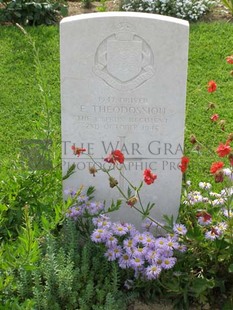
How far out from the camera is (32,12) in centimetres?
729

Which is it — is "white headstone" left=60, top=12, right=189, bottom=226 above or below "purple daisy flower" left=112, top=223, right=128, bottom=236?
above

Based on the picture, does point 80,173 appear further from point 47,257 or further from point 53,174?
point 47,257

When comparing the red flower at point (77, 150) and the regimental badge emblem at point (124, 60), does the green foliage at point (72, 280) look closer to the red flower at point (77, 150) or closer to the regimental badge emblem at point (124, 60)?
the red flower at point (77, 150)

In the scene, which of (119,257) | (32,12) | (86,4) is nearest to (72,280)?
(119,257)

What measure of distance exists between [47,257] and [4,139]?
6.78 feet

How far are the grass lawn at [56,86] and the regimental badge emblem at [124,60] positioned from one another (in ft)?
4.31

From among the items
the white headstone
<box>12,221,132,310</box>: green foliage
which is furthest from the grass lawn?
<box>12,221,132,310</box>: green foliage

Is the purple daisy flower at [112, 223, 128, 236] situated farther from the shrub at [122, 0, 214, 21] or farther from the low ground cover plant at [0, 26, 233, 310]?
the shrub at [122, 0, 214, 21]

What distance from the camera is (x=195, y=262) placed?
3783 millimetres

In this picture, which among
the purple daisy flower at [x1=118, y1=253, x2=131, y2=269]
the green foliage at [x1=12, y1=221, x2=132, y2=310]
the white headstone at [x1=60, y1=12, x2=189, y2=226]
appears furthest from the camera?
the white headstone at [x1=60, y1=12, x2=189, y2=226]

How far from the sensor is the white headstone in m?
3.73

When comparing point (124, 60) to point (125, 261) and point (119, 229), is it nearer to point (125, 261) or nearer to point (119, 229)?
point (119, 229)

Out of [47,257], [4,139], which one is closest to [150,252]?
[47,257]

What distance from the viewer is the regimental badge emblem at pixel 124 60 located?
3.75 meters
